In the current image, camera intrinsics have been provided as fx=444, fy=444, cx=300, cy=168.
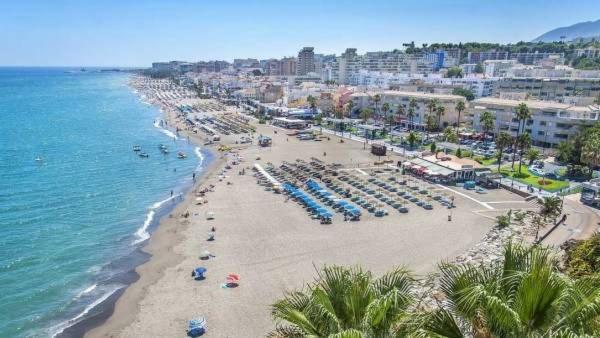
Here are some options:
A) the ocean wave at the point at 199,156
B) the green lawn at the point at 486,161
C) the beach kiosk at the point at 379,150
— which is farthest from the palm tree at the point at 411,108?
the ocean wave at the point at 199,156

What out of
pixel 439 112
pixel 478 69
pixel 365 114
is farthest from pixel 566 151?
pixel 478 69

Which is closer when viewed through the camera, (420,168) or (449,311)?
(449,311)

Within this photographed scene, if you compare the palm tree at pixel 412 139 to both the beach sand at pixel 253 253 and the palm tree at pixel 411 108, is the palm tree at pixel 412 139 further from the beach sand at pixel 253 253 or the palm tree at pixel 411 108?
the beach sand at pixel 253 253

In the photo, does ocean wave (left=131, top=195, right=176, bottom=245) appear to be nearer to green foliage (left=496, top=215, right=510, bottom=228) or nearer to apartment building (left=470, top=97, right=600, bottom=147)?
green foliage (left=496, top=215, right=510, bottom=228)

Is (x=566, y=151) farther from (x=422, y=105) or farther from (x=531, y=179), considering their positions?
(x=422, y=105)

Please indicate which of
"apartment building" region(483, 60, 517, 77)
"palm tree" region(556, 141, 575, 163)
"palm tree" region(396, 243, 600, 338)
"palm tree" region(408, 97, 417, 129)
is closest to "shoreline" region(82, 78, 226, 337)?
"palm tree" region(396, 243, 600, 338)

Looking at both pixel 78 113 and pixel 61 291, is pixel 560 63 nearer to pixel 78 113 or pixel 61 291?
pixel 78 113

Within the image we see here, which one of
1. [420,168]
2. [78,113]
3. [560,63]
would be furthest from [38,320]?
[560,63]
